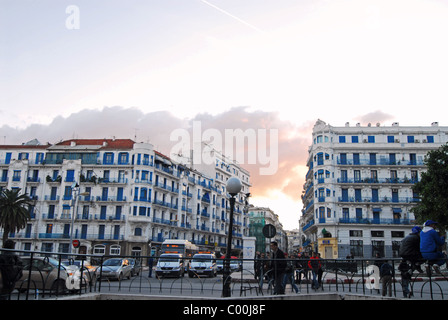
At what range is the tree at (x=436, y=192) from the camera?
3434cm

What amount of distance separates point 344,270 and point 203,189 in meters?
68.7

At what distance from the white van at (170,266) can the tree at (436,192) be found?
29.0m

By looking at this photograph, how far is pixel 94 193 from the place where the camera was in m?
61.3

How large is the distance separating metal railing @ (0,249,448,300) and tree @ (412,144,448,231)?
79.5ft

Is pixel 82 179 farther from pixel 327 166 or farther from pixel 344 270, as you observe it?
pixel 344 270

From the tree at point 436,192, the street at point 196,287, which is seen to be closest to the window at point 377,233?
the tree at point 436,192

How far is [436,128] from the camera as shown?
2315 inches

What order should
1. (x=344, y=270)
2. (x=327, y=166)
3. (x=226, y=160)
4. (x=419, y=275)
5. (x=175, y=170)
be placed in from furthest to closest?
(x=226, y=160)
(x=175, y=170)
(x=327, y=166)
(x=344, y=270)
(x=419, y=275)

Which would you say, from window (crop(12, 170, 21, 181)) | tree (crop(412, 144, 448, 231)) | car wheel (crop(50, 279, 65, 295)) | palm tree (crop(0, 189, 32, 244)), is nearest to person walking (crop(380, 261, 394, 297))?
car wheel (crop(50, 279, 65, 295))

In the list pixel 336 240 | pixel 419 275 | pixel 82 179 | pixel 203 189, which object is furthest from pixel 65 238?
pixel 419 275

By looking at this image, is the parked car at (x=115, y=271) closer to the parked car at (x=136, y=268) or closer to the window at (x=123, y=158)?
the parked car at (x=136, y=268)

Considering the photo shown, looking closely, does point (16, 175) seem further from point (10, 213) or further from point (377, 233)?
point (377, 233)

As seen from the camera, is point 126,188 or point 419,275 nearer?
point 419,275

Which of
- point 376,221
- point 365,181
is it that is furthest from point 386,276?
point 365,181
